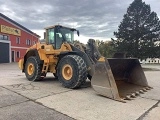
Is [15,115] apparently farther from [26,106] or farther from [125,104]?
[125,104]

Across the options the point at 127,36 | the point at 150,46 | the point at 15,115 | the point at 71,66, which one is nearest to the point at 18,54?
the point at 127,36

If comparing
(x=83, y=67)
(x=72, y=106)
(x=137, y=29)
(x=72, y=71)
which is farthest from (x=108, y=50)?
(x=72, y=106)

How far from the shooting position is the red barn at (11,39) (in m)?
31.0

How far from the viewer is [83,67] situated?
22.5 ft

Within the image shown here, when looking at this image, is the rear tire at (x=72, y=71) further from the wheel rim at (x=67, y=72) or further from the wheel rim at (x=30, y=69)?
the wheel rim at (x=30, y=69)

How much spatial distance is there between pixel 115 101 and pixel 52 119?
2047mm

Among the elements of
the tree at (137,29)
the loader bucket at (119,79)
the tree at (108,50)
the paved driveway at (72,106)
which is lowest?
the paved driveway at (72,106)

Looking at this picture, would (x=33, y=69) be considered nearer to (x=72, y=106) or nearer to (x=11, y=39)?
(x=72, y=106)

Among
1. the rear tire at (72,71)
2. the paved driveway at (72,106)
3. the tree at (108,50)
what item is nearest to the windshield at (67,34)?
the rear tire at (72,71)

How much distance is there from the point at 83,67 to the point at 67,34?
2.47 m

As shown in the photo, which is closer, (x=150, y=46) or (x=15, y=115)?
(x=15, y=115)

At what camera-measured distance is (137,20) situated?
2686 cm

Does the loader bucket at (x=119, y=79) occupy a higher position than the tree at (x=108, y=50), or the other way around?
the tree at (x=108, y=50)

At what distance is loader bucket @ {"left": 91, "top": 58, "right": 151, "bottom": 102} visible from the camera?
567 cm
